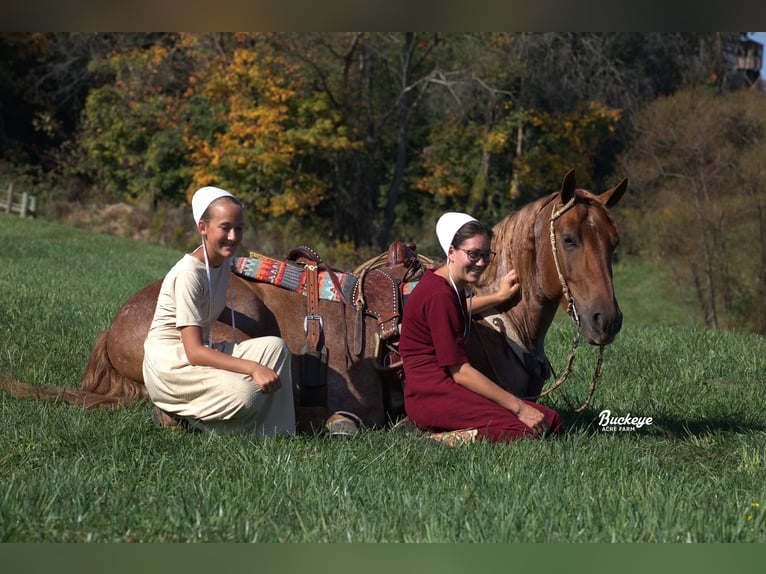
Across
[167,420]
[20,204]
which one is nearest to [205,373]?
[167,420]

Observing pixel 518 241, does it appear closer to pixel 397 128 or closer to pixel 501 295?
pixel 501 295

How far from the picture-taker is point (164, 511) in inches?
143

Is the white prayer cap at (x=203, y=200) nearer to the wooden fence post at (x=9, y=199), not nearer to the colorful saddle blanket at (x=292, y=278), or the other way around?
the colorful saddle blanket at (x=292, y=278)

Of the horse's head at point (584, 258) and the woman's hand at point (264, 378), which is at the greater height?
the horse's head at point (584, 258)

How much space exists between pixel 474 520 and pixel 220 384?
5.95ft

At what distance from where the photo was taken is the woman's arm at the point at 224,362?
4.73 m

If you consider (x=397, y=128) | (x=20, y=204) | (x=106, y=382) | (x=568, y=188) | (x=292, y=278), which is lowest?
(x=106, y=382)

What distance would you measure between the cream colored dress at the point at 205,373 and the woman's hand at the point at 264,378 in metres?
0.07

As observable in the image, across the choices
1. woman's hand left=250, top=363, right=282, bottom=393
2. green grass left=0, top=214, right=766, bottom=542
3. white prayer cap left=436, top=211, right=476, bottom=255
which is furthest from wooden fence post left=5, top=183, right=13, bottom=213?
white prayer cap left=436, top=211, right=476, bottom=255

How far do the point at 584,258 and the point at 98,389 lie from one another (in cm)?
313

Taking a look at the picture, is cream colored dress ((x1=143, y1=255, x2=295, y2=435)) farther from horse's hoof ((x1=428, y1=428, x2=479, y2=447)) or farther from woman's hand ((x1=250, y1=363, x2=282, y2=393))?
horse's hoof ((x1=428, y1=428, x2=479, y2=447))

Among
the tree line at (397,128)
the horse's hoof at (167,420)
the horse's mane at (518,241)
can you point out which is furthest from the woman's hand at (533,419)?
the tree line at (397,128)

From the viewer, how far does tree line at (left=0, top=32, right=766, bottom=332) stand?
2569 cm

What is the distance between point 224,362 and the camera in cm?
473
